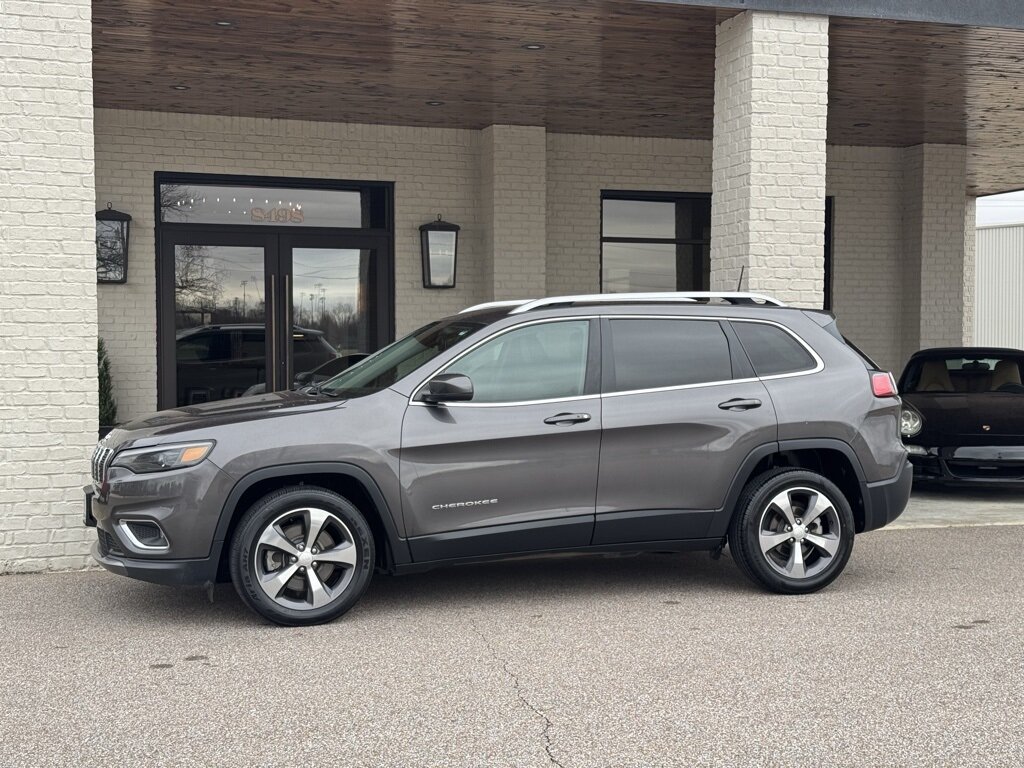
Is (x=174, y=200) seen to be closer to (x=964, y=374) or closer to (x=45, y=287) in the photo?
(x=45, y=287)

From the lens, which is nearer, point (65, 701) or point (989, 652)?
point (65, 701)

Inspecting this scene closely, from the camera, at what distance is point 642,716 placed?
16.0 ft

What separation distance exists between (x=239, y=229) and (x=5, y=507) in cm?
666

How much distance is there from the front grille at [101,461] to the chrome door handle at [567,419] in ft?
7.75

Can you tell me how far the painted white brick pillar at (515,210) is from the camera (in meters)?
14.4

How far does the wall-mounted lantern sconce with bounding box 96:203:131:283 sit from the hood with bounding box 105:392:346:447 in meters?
6.95

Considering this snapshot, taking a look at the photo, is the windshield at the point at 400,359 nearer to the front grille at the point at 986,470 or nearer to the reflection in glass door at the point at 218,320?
the front grille at the point at 986,470

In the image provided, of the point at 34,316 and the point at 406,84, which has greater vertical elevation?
the point at 406,84

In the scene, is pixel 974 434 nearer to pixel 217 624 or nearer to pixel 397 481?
pixel 397 481

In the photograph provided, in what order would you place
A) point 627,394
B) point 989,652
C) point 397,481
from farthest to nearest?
point 627,394, point 397,481, point 989,652

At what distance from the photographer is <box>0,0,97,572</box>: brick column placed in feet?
26.2

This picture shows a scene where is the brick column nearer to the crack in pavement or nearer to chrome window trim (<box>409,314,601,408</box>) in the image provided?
chrome window trim (<box>409,314,601,408</box>)

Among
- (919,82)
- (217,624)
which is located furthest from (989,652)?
(919,82)

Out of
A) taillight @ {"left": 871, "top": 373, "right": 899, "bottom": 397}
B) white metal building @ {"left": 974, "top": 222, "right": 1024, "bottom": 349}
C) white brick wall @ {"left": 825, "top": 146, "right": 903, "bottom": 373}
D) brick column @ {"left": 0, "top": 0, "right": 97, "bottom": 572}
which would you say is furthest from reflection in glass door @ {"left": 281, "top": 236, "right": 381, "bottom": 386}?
white metal building @ {"left": 974, "top": 222, "right": 1024, "bottom": 349}
